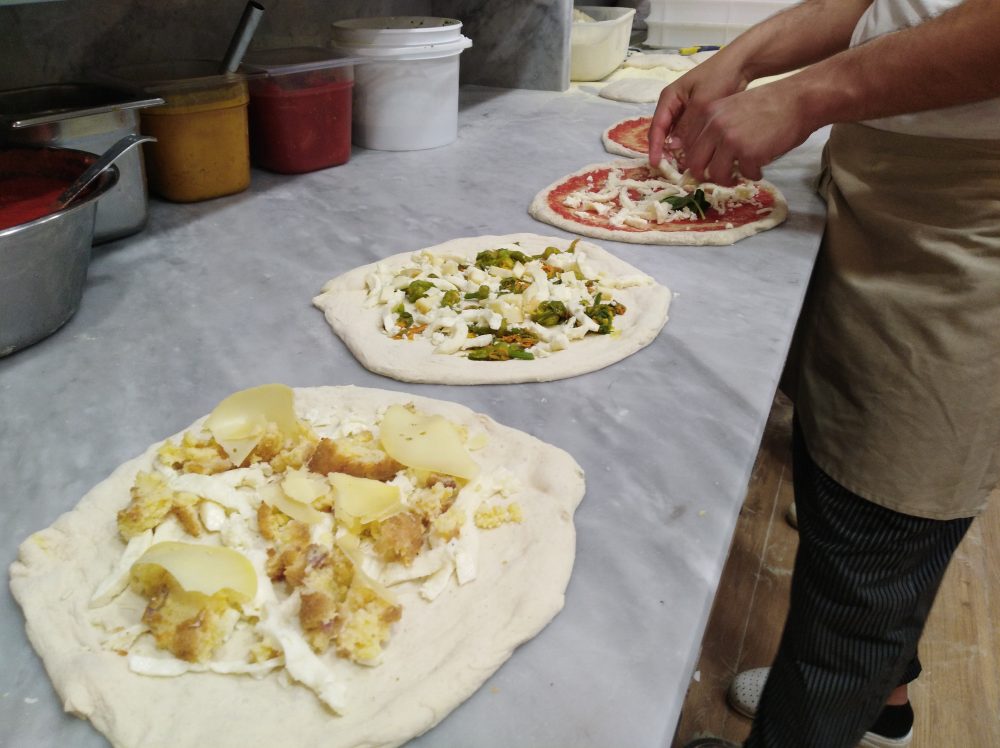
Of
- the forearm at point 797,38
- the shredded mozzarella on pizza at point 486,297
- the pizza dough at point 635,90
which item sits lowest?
the shredded mozzarella on pizza at point 486,297

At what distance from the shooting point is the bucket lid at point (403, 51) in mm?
1931

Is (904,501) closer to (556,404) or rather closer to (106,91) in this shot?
(556,404)

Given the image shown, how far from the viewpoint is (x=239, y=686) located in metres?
0.65

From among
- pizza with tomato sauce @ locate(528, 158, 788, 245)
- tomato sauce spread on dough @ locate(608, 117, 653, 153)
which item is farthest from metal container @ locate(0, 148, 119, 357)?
tomato sauce spread on dough @ locate(608, 117, 653, 153)

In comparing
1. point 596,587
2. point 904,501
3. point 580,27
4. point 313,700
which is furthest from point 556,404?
point 580,27

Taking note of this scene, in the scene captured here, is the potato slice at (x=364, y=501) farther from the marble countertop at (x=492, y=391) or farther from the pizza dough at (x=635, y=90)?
the pizza dough at (x=635, y=90)

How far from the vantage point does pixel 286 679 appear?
0.65 metres

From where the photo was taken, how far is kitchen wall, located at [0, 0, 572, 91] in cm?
159

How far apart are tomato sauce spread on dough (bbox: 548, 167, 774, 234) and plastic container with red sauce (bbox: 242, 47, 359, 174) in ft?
1.88

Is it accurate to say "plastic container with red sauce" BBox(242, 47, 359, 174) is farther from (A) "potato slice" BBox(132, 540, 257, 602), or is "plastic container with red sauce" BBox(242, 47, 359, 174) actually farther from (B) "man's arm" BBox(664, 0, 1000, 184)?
(A) "potato slice" BBox(132, 540, 257, 602)

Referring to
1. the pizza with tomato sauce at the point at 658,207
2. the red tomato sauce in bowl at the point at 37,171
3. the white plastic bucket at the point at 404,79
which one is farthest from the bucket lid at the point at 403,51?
the red tomato sauce in bowl at the point at 37,171

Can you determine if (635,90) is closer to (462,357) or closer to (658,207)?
(658,207)

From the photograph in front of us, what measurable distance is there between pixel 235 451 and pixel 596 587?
417 millimetres

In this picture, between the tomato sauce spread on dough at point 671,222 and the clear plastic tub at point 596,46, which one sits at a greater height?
the clear plastic tub at point 596,46
